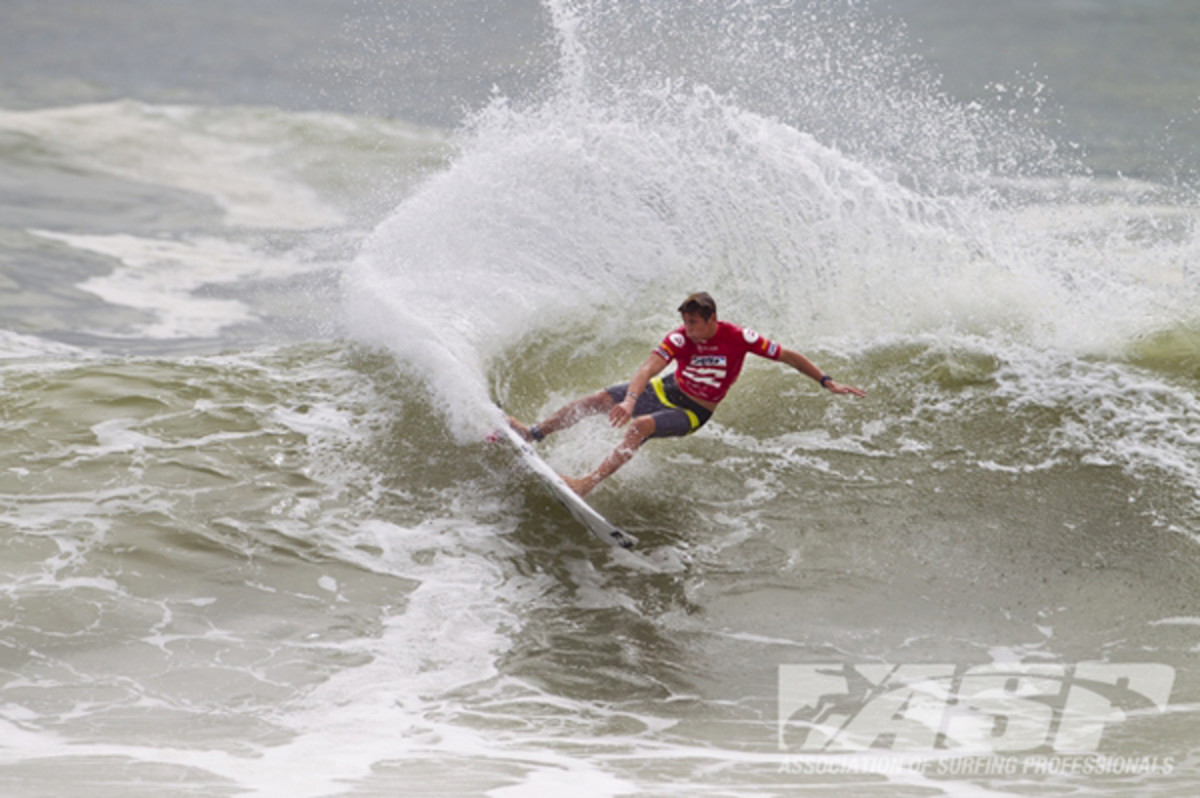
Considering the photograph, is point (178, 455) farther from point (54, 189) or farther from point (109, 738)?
point (54, 189)

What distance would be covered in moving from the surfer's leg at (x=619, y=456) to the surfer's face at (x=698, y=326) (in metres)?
0.65

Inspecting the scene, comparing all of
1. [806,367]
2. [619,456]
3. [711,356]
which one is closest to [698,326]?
[711,356]

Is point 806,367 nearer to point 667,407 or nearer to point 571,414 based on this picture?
point 667,407

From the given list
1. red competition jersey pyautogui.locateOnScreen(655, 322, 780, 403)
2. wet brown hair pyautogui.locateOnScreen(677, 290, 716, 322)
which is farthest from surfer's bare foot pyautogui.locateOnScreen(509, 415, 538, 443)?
wet brown hair pyautogui.locateOnScreen(677, 290, 716, 322)

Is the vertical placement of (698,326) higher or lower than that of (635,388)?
higher

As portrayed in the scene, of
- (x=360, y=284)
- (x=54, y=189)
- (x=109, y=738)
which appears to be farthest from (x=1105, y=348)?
(x=54, y=189)

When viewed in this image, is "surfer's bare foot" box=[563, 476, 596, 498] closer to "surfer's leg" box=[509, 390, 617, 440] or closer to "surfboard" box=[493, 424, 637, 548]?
"surfboard" box=[493, 424, 637, 548]

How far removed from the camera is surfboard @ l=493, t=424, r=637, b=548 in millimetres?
6891

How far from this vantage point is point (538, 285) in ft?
34.0

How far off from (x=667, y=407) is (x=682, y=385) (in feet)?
0.63
